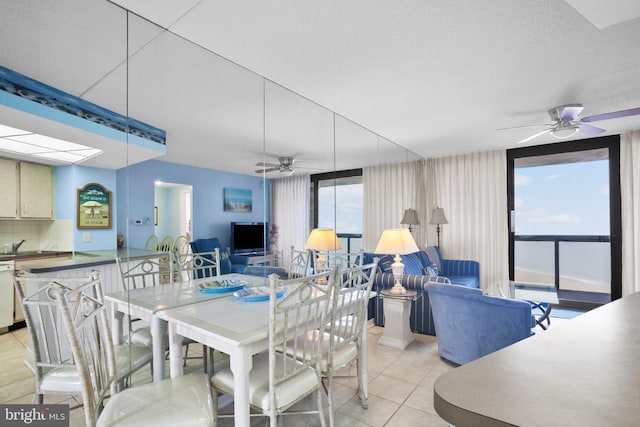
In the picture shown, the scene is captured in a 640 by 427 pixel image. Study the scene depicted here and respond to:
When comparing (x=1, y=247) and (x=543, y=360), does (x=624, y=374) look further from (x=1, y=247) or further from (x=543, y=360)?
(x=1, y=247)

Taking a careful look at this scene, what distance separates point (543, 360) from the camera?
2.17 feet

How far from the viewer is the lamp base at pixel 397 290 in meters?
3.14

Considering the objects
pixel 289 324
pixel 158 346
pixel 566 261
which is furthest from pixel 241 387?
pixel 566 261

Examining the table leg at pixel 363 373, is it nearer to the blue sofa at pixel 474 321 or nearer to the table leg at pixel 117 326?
the blue sofa at pixel 474 321

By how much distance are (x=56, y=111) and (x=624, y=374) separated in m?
2.13

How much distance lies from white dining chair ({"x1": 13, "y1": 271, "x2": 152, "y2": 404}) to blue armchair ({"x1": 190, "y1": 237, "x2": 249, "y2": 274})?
0.64 meters

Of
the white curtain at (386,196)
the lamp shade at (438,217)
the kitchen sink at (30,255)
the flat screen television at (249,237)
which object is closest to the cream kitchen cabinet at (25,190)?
the kitchen sink at (30,255)

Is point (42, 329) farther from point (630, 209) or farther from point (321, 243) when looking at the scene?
point (630, 209)

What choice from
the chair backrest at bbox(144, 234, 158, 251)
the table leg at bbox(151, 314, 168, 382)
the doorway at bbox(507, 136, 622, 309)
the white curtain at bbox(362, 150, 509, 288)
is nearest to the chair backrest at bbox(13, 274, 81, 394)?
the table leg at bbox(151, 314, 168, 382)

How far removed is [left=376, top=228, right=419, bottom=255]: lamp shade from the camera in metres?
3.22

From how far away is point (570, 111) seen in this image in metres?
2.99

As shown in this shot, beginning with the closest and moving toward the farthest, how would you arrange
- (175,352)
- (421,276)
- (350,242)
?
(175,352), (421,276), (350,242)

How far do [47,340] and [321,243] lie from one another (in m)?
2.20

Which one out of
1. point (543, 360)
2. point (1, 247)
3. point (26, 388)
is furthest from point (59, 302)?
point (543, 360)
